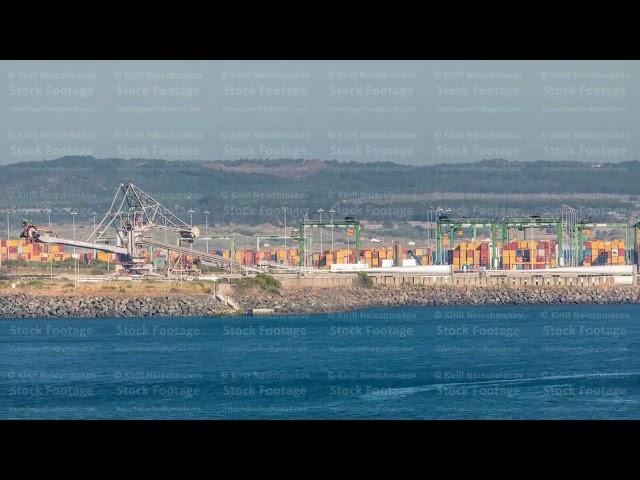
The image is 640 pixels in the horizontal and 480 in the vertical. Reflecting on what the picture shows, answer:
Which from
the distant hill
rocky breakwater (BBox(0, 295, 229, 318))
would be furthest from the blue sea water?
the distant hill

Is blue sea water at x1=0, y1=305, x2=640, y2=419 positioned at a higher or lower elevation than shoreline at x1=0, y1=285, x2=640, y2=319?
lower

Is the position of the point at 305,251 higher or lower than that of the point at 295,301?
higher

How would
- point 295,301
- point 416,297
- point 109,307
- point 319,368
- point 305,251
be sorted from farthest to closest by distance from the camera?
point 305,251
point 416,297
point 295,301
point 109,307
point 319,368

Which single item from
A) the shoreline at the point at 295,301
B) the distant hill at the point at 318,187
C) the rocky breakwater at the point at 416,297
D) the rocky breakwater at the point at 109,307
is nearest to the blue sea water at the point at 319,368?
the rocky breakwater at the point at 109,307

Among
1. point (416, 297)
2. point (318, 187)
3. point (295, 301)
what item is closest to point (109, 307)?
point (295, 301)

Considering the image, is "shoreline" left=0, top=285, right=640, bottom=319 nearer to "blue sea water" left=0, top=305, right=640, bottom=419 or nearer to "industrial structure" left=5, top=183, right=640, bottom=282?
"blue sea water" left=0, top=305, right=640, bottom=419

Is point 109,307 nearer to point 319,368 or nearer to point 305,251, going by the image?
point 319,368

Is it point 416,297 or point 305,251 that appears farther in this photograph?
point 305,251
